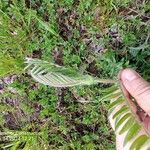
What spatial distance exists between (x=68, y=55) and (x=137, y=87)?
2.82ft

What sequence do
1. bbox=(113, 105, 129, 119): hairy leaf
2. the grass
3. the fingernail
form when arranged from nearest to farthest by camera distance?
1. the fingernail
2. bbox=(113, 105, 129, 119): hairy leaf
3. the grass

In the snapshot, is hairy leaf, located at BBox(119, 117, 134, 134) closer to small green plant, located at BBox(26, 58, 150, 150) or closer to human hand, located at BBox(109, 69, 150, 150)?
small green plant, located at BBox(26, 58, 150, 150)

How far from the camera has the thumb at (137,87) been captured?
2.26 m

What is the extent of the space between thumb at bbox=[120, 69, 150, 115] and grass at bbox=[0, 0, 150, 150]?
0.43 meters

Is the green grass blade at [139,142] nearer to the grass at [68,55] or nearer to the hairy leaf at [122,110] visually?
the hairy leaf at [122,110]

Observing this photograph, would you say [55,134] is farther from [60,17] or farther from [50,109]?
[60,17]

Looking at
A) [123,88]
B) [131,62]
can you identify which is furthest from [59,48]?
[123,88]

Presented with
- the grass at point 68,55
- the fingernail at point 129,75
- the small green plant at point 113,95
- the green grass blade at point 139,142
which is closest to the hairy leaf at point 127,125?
the small green plant at point 113,95

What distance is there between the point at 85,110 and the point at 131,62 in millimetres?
A: 548

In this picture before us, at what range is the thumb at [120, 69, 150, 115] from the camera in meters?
2.26

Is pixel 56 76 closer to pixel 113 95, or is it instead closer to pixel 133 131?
pixel 113 95

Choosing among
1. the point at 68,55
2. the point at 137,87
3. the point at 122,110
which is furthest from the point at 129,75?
the point at 68,55

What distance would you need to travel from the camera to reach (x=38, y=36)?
3137mm

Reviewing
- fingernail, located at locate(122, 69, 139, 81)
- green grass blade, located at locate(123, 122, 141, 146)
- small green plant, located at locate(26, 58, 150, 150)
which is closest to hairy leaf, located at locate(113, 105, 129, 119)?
small green plant, located at locate(26, 58, 150, 150)
